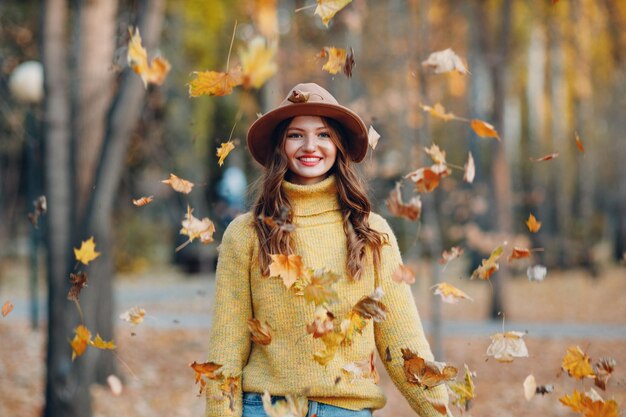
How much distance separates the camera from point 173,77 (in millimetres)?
13547

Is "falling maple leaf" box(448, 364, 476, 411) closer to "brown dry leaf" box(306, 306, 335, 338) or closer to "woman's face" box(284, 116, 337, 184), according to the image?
"brown dry leaf" box(306, 306, 335, 338)

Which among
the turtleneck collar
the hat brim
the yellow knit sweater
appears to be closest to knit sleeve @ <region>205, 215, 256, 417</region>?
the yellow knit sweater

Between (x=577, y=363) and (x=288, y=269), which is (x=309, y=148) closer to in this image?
(x=288, y=269)

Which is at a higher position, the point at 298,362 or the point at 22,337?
the point at 298,362

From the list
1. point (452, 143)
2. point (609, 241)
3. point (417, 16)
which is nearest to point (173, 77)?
point (417, 16)

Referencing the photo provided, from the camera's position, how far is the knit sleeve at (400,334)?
2.41 metres

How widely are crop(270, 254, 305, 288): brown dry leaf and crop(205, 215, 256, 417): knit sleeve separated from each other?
0.17 meters

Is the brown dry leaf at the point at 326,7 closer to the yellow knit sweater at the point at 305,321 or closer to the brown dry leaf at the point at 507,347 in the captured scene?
the yellow knit sweater at the point at 305,321

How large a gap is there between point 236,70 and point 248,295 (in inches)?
28.2

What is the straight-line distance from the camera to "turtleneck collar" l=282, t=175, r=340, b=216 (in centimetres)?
248

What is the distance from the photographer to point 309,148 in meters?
2.49

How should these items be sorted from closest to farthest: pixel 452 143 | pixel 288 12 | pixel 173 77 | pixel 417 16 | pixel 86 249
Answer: pixel 86 249
pixel 417 16
pixel 288 12
pixel 173 77
pixel 452 143

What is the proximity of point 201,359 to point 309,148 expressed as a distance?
20.0ft

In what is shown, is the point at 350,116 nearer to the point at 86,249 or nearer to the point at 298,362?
the point at 298,362
